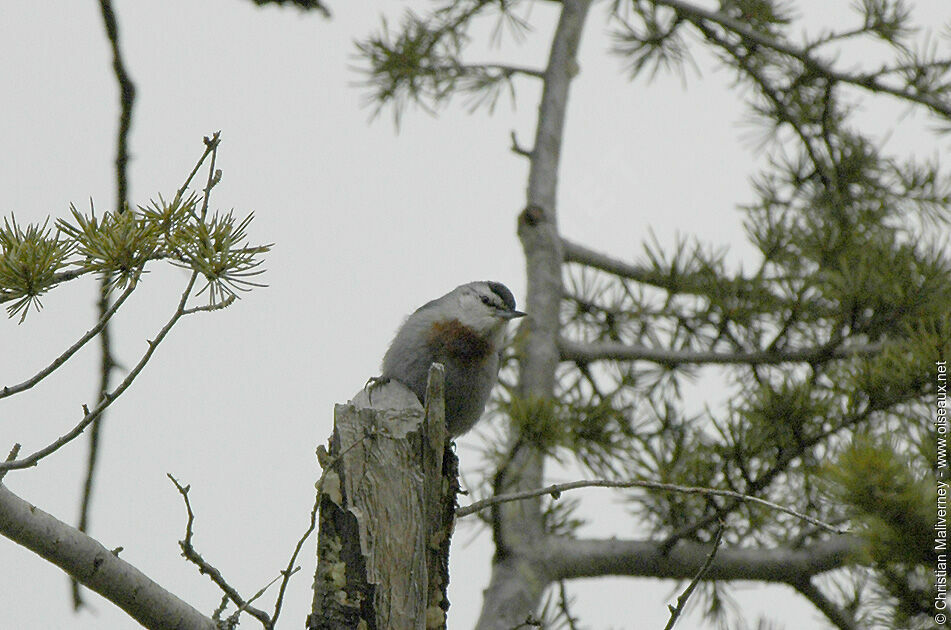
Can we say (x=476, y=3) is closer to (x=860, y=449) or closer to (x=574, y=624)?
(x=574, y=624)

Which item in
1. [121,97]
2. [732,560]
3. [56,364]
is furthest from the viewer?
[732,560]

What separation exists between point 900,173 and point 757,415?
6.36ft

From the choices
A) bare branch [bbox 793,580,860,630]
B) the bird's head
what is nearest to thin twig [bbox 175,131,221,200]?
the bird's head

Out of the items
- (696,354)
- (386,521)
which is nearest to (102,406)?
(386,521)

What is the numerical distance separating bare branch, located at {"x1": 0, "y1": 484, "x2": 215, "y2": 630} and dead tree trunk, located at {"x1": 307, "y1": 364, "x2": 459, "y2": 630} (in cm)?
26

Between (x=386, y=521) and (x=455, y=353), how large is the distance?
132 cm

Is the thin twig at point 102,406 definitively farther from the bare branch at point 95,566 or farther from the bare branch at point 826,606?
the bare branch at point 826,606

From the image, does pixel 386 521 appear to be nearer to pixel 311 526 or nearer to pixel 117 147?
pixel 311 526

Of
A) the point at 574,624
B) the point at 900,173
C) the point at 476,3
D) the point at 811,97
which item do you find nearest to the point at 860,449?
the point at 574,624

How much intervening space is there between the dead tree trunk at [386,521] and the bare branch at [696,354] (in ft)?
5.14

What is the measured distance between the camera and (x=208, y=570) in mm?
1610

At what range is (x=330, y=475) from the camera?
190cm

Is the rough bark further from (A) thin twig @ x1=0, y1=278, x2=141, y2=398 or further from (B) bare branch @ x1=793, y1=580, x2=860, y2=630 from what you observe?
(A) thin twig @ x1=0, y1=278, x2=141, y2=398

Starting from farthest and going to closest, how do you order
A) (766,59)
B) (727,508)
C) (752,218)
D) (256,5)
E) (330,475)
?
(766,59), (752,218), (256,5), (727,508), (330,475)
